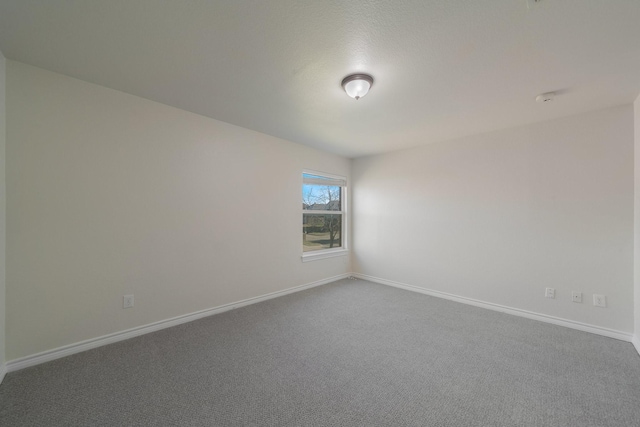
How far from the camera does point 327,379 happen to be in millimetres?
1817

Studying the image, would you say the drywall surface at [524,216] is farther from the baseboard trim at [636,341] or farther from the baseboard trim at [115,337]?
the baseboard trim at [115,337]

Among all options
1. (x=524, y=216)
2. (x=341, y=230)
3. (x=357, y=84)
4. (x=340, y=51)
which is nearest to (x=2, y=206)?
(x=340, y=51)

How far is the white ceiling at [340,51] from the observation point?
1.40 metres

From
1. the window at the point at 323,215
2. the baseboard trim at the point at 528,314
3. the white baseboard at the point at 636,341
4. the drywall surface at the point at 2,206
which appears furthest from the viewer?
the window at the point at 323,215

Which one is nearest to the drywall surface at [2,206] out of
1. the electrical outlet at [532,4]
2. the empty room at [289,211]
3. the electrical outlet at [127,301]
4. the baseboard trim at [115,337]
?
the empty room at [289,211]

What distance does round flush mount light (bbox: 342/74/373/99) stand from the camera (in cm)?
200

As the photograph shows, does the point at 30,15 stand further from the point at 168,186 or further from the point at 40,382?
the point at 40,382

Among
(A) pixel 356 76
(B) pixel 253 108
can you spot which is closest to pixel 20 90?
(B) pixel 253 108

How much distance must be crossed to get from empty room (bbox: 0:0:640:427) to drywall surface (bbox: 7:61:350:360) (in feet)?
0.06

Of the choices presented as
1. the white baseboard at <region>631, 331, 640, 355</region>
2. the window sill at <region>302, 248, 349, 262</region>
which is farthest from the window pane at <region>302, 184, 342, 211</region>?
the white baseboard at <region>631, 331, 640, 355</region>

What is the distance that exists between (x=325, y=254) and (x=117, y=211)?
2961mm

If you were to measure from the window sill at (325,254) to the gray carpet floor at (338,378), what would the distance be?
4.49ft

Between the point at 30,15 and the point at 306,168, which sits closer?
the point at 30,15

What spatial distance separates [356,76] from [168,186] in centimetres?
219
